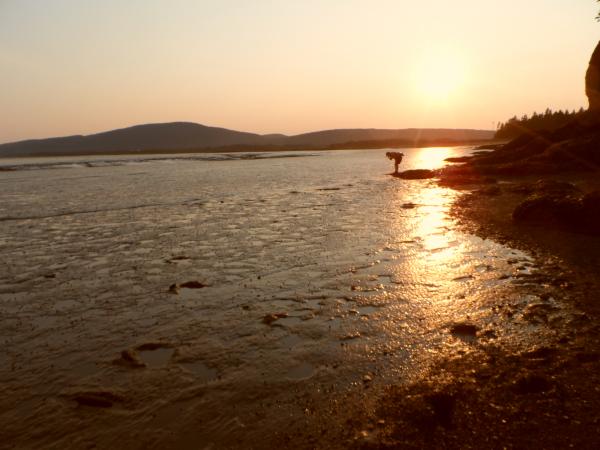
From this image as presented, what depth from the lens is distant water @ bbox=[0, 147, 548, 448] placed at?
16.5ft

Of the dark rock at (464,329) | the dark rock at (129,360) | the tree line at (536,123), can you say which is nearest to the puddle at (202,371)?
the dark rock at (129,360)

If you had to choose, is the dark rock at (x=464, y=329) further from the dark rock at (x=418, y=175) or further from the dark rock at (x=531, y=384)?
the dark rock at (x=418, y=175)

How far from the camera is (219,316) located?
7930 mm

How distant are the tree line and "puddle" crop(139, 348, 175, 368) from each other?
70.4 metres

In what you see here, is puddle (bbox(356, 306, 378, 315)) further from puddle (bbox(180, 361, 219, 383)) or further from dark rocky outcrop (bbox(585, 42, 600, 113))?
dark rocky outcrop (bbox(585, 42, 600, 113))

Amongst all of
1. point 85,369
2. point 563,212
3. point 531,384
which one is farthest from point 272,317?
point 563,212

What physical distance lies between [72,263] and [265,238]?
19.7 ft

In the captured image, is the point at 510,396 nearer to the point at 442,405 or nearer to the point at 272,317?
the point at 442,405

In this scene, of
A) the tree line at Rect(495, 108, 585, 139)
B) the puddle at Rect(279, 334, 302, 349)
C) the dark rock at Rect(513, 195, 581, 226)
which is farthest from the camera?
the tree line at Rect(495, 108, 585, 139)

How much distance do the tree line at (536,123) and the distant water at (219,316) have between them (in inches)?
2502

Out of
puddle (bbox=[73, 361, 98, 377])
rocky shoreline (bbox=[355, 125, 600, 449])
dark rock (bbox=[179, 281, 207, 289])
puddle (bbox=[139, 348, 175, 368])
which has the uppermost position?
dark rock (bbox=[179, 281, 207, 289])

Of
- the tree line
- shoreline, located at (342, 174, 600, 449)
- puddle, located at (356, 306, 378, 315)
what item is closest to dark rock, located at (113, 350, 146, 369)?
shoreline, located at (342, 174, 600, 449)

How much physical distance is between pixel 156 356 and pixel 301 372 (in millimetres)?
2356

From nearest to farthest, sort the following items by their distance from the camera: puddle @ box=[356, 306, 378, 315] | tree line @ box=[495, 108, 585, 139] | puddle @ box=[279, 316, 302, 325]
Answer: puddle @ box=[279, 316, 302, 325] → puddle @ box=[356, 306, 378, 315] → tree line @ box=[495, 108, 585, 139]
